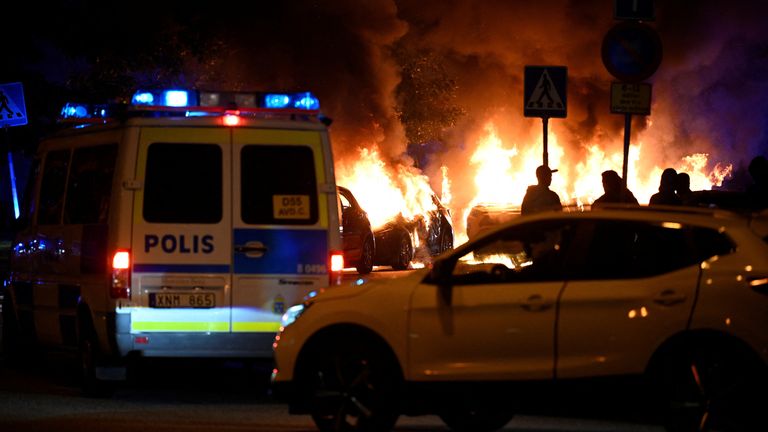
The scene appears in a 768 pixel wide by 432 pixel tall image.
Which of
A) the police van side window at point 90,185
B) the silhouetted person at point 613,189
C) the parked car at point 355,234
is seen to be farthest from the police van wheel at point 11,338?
the parked car at point 355,234

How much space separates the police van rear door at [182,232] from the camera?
9945mm

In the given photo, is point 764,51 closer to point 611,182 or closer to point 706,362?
point 611,182

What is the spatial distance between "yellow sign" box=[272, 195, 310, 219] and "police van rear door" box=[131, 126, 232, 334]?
34 cm

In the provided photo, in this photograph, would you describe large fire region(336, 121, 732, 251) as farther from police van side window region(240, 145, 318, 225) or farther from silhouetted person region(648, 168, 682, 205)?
police van side window region(240, 145, 318, 225)

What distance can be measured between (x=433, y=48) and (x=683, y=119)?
12646 mm

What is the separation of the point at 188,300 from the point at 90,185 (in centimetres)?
132

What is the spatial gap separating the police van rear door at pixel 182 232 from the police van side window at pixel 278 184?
0.48ft

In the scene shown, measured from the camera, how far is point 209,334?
9.99m

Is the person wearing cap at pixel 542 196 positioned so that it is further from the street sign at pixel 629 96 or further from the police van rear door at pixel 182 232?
the police van rear door at pixel 182 232

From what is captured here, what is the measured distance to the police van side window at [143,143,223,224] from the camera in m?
9.99

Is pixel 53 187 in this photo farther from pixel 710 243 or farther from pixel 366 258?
pixel 366 258

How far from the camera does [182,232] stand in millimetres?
10016

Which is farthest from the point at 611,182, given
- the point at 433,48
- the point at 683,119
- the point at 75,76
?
the point at 683,119

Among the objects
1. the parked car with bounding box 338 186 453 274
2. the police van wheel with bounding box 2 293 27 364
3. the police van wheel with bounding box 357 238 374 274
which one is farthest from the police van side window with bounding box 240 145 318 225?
the police van wheel with bounding box 357 238 374 274
